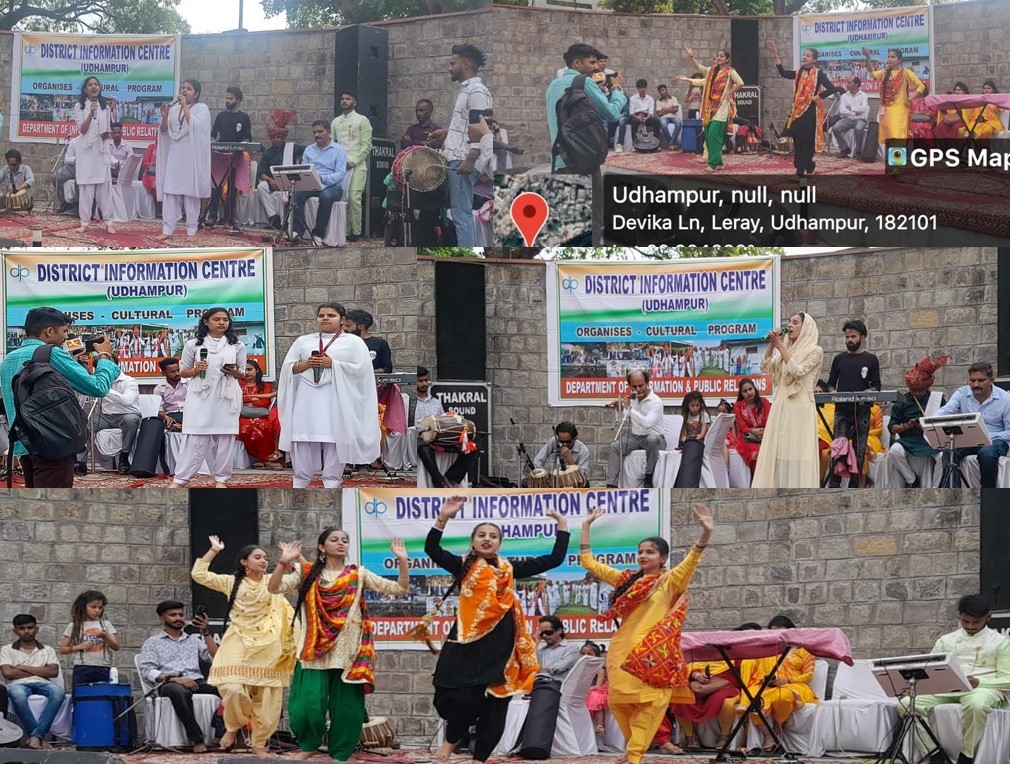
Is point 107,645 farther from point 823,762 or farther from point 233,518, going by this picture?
point 823,762

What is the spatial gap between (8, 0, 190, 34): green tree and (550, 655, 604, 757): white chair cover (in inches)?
402

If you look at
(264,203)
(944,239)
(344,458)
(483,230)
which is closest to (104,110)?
(264,203)

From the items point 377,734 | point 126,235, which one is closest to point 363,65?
point 126,235

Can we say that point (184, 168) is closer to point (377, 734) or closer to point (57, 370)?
point (57, 370)

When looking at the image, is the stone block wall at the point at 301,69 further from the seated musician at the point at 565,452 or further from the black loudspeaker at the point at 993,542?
the black loudspeaker at the point at 993,542

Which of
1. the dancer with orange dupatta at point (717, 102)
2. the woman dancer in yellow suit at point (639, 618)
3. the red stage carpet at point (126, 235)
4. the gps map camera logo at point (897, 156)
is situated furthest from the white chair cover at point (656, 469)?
the gps map camera logo at point (897, 156)

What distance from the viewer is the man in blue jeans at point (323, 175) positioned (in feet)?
49.4

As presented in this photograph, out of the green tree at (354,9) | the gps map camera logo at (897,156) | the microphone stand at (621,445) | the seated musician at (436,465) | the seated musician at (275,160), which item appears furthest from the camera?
the green tree at (354,9)

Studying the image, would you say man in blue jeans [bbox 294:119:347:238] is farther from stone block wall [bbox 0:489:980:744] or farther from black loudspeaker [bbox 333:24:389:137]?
stone block wall [bbox 0:489:980:744]

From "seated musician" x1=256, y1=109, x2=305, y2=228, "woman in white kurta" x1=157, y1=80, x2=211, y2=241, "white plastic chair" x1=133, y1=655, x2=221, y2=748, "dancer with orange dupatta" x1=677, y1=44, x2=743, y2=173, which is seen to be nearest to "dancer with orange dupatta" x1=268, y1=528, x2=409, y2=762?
"white plastic chair" x1=133, y1=655, x2=221, y2=748

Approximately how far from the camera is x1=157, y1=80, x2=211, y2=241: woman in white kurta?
15.5 metres

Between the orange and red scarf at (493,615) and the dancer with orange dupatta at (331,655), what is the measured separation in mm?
450

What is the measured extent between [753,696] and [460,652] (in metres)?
2.99

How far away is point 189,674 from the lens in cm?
1082
